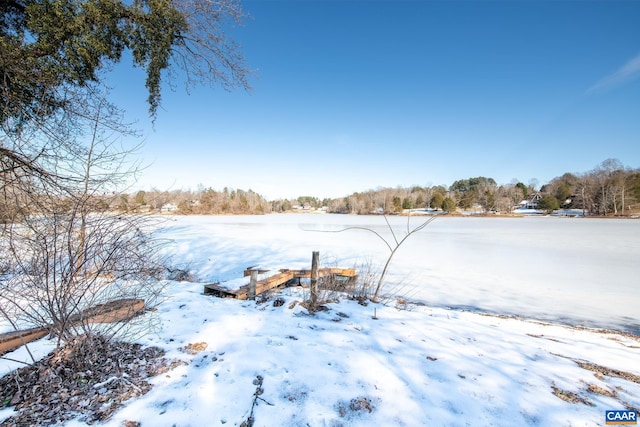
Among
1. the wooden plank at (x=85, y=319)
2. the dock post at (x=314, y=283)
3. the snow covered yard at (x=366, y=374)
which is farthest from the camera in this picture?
the dock post at (x=314, y=283)

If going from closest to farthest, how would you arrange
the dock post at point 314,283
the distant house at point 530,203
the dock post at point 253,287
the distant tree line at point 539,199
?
the dock post at point 314,283 < the dock post at point 253,287 < the distant tree line at point 539,199 < the distant house at point 530,203

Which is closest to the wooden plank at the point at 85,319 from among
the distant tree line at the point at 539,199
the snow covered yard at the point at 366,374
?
the snow covered yard at the point at 366,374

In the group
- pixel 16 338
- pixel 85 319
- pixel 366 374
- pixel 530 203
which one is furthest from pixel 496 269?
pixel 530 203

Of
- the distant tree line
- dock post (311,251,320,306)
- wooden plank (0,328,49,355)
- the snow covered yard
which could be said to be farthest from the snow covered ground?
the distant tree line

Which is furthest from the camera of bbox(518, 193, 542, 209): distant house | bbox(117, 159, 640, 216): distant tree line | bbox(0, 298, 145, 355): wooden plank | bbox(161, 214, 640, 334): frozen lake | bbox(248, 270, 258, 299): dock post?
bbox(518, 193, 542, 209): distant house

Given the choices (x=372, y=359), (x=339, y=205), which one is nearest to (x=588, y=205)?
(x=339, y=205)

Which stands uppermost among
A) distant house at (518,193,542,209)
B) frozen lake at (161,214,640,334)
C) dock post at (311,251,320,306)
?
distant house at (518,193,542,209)

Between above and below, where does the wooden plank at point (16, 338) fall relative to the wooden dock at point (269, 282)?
above

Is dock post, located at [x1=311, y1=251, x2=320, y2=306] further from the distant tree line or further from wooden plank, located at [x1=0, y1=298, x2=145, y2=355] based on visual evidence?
the distant tree line

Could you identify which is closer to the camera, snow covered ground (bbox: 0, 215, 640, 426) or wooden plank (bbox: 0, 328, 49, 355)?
snow covered ground (bbox: 0, 215, 640, 426)

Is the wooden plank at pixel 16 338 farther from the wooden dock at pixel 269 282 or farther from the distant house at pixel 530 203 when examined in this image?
the distant house at pixel 530 203

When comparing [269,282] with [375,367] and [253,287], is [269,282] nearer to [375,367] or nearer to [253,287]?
[253,287]

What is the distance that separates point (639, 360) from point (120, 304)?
6283 mm

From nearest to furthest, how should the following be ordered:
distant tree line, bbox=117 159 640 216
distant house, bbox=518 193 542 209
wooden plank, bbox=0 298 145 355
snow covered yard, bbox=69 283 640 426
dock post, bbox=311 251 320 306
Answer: snow covered yard, bbox=69 283 640 426 → wooden plank, bbox=0 298 145 355 → dock post, bbox=311 251 320 306 → distant tree line, bbox=117 159 640 216 → distant house, bbox=518 193 542 209
